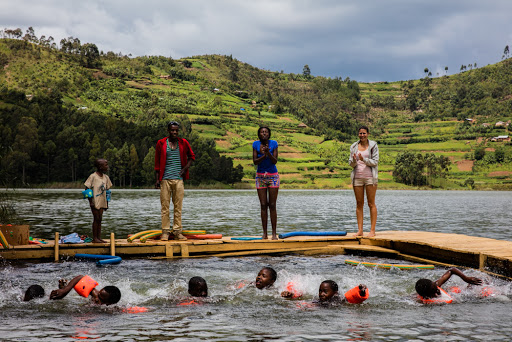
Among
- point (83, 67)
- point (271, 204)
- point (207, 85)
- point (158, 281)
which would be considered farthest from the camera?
point (207, 85)

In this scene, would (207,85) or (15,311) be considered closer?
(15,311)

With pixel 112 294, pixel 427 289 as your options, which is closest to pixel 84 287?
pixel 112 294

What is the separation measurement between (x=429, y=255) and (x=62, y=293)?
8.80 m

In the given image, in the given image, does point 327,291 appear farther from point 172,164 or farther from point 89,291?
point 172,164

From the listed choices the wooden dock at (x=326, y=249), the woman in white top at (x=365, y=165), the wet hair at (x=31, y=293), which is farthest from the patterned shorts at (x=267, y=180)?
the wet hair at (x=31, y=293)

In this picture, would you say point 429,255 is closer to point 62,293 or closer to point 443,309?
point 443,309

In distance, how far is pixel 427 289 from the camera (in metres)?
8.80

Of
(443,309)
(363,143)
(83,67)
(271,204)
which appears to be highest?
(83,67)

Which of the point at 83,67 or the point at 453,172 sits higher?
the point at 83,67

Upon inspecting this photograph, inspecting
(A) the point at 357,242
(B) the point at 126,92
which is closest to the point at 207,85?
(B) the point at 126,92

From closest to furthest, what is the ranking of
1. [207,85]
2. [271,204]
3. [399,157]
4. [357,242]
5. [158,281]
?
[158,281], [271,204], [357,242], [399,157], [207,85]

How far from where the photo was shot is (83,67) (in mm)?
176875

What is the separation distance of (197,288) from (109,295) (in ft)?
4.90

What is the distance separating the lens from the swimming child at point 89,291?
829 cm
